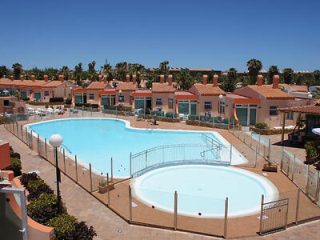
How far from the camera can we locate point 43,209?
11336 millimetres

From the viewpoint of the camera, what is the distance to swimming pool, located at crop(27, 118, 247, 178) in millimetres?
23156

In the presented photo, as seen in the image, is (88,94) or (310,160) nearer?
(310,160)

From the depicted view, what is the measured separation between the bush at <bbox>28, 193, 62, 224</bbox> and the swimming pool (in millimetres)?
7037

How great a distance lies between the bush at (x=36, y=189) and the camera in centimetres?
1337

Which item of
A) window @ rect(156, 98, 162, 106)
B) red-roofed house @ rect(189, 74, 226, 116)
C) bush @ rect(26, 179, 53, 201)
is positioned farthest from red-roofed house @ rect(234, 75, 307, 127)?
bush @ rect(26, 179, 53, 201)

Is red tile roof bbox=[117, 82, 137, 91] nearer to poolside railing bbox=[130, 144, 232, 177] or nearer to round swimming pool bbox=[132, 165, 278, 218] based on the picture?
poolside railing bbox=[130, 144, 232, 177]

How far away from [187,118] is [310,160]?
53.6 feet

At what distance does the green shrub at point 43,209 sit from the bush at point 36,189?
1.52 meters

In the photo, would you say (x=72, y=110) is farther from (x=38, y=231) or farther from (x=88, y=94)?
(x=38, y=231)

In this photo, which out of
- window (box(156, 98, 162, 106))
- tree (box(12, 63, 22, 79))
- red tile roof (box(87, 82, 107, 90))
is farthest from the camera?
tree (box(12, 63, 22, 79))

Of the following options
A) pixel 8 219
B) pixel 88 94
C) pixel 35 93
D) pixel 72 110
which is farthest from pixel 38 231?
pixel 35 93

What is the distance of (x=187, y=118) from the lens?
116ft

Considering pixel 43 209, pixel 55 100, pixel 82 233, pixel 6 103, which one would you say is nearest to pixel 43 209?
pixel 43 209

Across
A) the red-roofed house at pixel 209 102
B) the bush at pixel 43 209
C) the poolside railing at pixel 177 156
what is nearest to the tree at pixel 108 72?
the red-roofed house at pixel 209 102
